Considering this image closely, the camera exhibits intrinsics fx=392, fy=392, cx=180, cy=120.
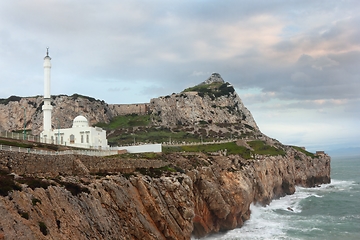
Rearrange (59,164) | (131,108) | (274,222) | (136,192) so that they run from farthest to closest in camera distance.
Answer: (131,108) → (274,222) → (136,192) → (59,164)

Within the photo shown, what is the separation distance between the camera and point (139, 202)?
101ft

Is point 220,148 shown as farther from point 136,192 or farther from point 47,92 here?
point 136,192

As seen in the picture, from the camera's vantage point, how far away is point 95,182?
89.0 feet

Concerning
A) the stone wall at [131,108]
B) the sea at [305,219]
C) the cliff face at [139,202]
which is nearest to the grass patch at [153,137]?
the cliff face at [139,202]

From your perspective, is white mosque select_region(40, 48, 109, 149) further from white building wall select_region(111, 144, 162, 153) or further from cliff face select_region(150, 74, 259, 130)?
cliff face select_region(150, 74, 259, 130)

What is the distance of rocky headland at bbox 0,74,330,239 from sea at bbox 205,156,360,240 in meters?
2.28

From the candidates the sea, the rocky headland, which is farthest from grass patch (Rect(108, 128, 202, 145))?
the sea

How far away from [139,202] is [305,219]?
33.8 meters

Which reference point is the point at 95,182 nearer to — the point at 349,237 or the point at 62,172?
the point at 62,172

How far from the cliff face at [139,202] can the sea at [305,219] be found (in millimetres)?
2391

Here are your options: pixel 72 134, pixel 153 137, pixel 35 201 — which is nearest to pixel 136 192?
pixel 35 201

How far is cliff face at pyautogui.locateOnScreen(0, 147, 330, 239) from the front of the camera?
59.1ft

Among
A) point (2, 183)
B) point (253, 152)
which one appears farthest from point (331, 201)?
point (2, 183)

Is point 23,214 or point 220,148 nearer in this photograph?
point 23,214
